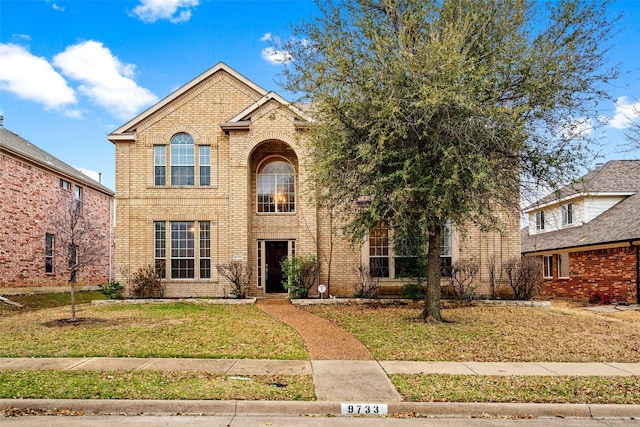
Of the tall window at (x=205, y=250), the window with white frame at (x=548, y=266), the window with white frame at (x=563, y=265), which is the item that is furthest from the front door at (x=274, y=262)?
the window with white frame at (x=548, y=266)

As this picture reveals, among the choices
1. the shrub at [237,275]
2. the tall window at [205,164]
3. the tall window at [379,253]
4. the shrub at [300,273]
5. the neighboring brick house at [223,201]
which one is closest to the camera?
the shrub at [300,273]

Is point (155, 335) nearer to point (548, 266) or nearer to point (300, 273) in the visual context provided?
point (300, 273)

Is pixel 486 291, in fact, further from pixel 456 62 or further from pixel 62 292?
pixel 62 292

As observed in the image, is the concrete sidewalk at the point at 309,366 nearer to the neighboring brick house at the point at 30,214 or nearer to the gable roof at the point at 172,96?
the gable roof at the point at 172,96

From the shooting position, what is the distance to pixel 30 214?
25.1 m

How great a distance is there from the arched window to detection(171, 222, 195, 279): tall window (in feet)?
9.83

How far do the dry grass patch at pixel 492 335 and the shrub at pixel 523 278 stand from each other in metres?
2.45

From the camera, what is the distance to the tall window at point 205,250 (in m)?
19.9

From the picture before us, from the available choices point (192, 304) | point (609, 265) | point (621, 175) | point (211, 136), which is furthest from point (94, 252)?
point (621, 175)

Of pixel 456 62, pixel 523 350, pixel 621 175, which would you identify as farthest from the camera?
pixel 621 175

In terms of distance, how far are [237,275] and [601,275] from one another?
15373 millimetres

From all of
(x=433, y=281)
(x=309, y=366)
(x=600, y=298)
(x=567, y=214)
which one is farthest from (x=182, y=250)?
(x=567, y=214)

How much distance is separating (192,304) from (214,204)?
415 cm

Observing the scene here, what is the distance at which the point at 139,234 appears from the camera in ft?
64.7
